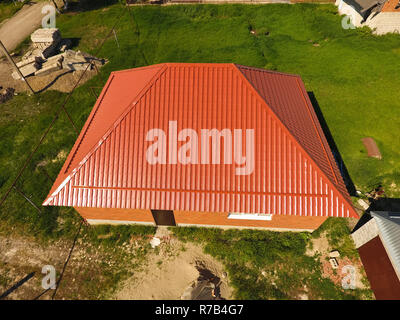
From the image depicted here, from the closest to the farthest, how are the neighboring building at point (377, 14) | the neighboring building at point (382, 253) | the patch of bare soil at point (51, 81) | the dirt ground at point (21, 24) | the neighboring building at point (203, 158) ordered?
the neighboring building at point (382, 253), the neighboring building at point (203, 158), the patch of bare soil at point (51, 81), the neighboring building at point (377, 14), the dirt ground at point (21, 24)

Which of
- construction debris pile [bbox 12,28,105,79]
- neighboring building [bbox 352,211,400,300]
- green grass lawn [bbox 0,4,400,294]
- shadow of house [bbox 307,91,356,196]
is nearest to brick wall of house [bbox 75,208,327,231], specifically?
green grass lawn [bbox 0,4,400,294]

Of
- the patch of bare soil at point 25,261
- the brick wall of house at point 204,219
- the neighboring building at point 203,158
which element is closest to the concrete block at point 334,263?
the brick wall of house at point 204,219

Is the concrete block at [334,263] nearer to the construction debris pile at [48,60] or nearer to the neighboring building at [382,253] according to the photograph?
the neighboring building at [382,253]

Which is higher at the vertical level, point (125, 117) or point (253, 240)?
point (125, 117)

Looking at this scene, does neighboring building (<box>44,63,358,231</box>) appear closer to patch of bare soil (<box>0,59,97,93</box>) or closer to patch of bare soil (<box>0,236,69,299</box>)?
patch of bare soil (<box>0,236,69,299</box>)

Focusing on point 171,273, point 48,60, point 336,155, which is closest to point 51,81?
point 48,60

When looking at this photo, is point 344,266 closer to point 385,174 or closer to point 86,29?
point 385,174

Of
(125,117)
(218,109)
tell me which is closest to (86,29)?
(125,117)
